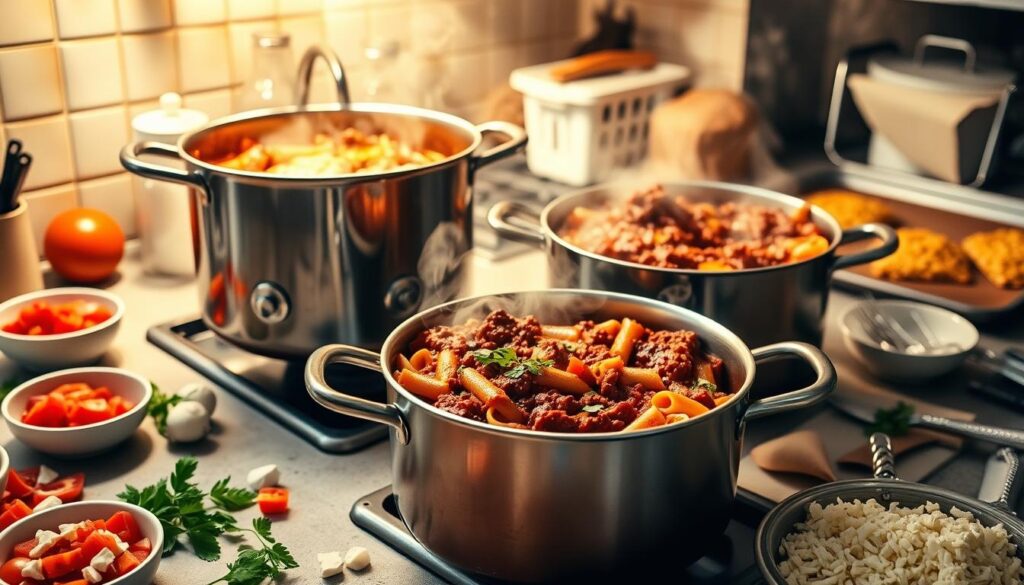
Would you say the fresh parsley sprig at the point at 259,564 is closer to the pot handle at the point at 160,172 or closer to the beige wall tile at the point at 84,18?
the pot handle at the point at 160,172

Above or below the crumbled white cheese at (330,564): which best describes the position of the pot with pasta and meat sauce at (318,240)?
above

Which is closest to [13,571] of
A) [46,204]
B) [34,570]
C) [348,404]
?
[34,570]

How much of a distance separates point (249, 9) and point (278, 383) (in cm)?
69

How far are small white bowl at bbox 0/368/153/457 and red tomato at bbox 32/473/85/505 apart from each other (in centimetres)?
4

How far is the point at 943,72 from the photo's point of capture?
1785 mm

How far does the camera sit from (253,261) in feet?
3.71

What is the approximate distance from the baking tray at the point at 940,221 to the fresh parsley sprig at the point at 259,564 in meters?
0.96

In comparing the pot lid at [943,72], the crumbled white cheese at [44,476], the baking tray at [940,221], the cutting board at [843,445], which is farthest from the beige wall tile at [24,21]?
the pot lid at [943,72]

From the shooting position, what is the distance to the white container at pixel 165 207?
1.43 metres

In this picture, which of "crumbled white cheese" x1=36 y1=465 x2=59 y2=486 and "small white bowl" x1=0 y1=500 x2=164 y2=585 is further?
"crumbled white cheese" x1=36 y1=465 x2=59 y2=486

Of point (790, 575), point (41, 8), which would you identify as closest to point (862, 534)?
point (790, 575)

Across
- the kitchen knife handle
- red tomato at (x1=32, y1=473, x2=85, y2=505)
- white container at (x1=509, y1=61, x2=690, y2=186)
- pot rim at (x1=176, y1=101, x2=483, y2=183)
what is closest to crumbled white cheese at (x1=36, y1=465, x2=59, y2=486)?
red tomato at (x1=32, y1=473, x2=85, y2=505)

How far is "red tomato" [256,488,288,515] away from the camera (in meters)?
0.99

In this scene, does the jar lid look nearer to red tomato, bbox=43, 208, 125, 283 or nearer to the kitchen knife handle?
red tomato, bbox=43, 208, 125, 283
